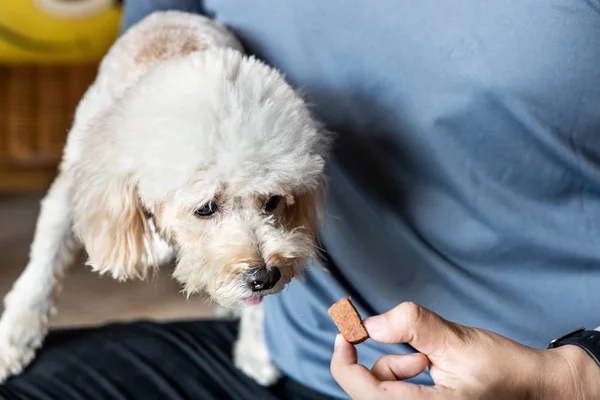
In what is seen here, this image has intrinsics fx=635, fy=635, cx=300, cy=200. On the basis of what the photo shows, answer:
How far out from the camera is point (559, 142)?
2.17 feet

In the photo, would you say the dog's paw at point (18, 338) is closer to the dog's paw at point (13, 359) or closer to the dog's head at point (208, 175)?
the dog's paw at point (13, 359)

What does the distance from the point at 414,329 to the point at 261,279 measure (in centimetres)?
24

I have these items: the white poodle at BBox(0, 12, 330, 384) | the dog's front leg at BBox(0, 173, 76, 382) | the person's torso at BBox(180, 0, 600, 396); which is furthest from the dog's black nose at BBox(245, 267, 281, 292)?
the dog's front leg at BBox(0, 173, 76, 382)

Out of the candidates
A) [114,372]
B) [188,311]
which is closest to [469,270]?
[114,372]

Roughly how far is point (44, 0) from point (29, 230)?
0.64 meters

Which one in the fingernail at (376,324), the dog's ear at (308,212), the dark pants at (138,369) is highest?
the fingernail at (376,324)

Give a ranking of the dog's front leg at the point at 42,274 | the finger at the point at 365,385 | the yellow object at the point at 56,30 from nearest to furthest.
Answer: the finger at the point at 365,385 < the dog's front leg at the point at 42,274 < the yellow object at the point at 56,30

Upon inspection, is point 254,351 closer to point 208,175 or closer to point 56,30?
point 208,175

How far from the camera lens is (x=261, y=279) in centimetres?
70

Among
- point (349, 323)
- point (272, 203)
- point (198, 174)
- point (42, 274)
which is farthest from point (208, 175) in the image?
point (42, 274)

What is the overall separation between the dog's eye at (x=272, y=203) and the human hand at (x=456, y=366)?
0.83ft

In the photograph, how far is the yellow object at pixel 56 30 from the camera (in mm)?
1473

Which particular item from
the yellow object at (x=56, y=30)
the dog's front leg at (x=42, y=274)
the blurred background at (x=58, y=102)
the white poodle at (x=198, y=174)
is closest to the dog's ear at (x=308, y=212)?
the white poodle at (x=198, y=174)

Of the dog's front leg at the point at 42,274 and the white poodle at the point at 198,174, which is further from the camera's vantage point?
the dog's front leg at the point at 42,274
